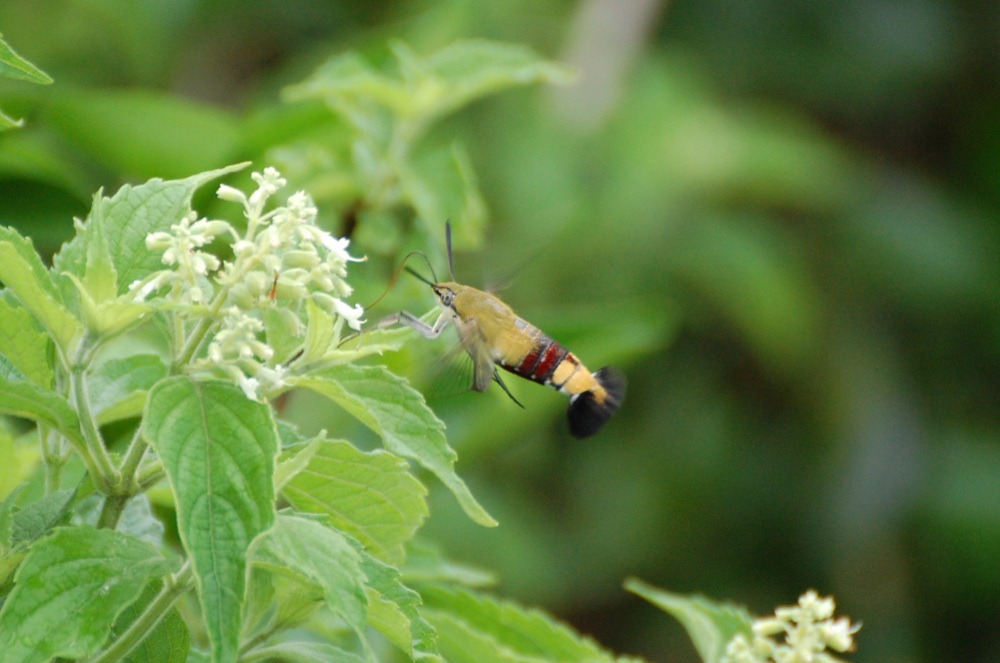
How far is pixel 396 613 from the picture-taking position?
778 millimetres

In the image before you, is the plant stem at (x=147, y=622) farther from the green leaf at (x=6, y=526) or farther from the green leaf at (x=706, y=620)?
the green leaf at (x=706, y=620)

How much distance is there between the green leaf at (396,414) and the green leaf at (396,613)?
0.08 metres

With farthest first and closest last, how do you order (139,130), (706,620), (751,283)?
(751,283)
(139,130)
(706,620)

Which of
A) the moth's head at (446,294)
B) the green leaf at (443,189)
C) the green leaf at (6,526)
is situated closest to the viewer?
the green leaf at (6,526)

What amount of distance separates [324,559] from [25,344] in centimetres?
33

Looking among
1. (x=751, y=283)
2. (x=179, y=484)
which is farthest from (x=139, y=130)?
(x=751, y=283)

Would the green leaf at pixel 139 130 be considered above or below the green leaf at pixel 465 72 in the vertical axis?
below

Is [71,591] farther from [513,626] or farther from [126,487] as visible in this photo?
[513,626]

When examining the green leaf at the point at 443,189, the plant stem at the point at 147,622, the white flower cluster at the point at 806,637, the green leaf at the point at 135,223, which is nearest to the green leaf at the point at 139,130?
the green leaf at the point at 443,189

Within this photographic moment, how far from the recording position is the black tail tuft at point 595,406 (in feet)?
4.61

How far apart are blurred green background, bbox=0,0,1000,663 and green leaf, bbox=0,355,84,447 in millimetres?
2450

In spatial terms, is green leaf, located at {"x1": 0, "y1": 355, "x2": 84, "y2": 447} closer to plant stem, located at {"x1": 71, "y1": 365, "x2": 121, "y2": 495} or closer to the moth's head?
plant stem, located at {"x1": 71, "y1": 365, "x2": 121, "y2": 495}

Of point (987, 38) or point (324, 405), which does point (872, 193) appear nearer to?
point (987, 38)

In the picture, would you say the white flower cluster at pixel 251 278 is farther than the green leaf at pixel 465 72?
No
